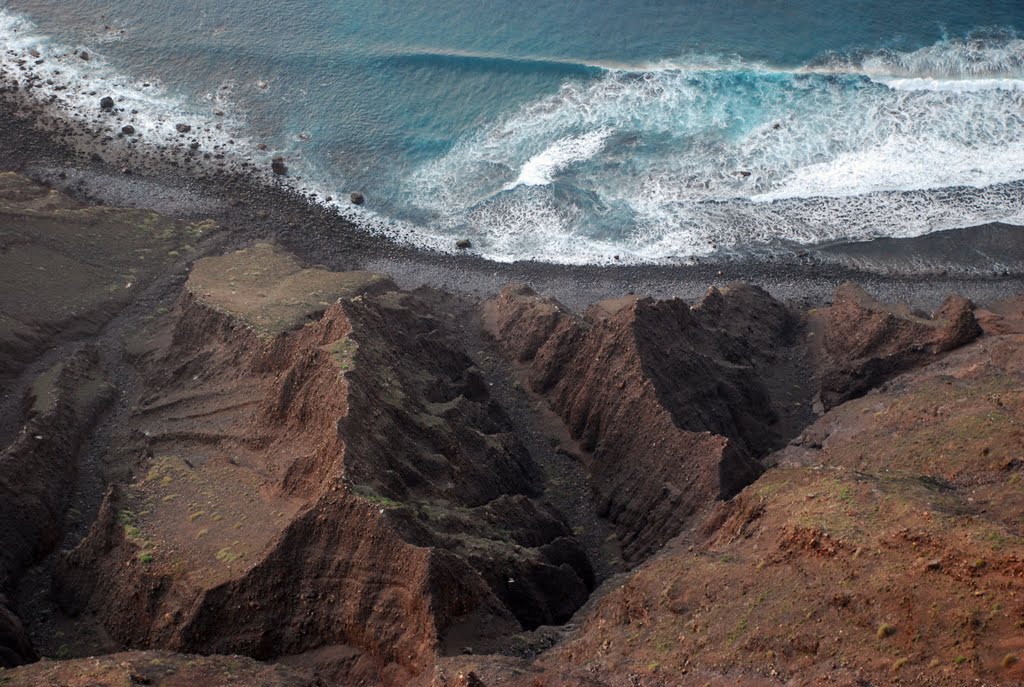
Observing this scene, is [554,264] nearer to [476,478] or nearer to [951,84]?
[476,478]

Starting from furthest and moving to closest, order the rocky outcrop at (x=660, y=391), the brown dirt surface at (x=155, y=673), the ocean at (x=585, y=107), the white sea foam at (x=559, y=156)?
the white sea foam at (x=559, y=156), the ocean at (x=585, y=107), the rocky outcrop at (x=660, y=391), the brown dirt surface at (x=155, y=673)

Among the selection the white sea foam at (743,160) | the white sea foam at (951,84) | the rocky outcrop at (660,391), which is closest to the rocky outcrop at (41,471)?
the rocky outcrop at (660,391)

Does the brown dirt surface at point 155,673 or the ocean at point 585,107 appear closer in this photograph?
the brown dirt surface at point 155,673

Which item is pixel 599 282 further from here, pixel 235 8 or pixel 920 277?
pixel 235 8

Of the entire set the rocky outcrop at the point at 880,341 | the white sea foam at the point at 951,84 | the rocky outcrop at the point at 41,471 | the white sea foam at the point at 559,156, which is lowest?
the rocky outcrop at the point at 41,471

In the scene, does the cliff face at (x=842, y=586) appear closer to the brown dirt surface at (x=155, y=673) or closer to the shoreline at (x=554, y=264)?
the brown dirt surface at (x=155, y=673)

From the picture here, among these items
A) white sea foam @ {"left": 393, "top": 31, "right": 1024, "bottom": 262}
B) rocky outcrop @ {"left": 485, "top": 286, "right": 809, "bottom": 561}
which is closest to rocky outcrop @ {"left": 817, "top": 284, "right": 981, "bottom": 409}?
rocky outcrop @ {"left": 485, "top": 286, "right": 809, "bottom": 561}

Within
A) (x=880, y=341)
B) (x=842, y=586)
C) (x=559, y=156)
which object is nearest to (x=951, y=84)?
(x=559, y=156)
